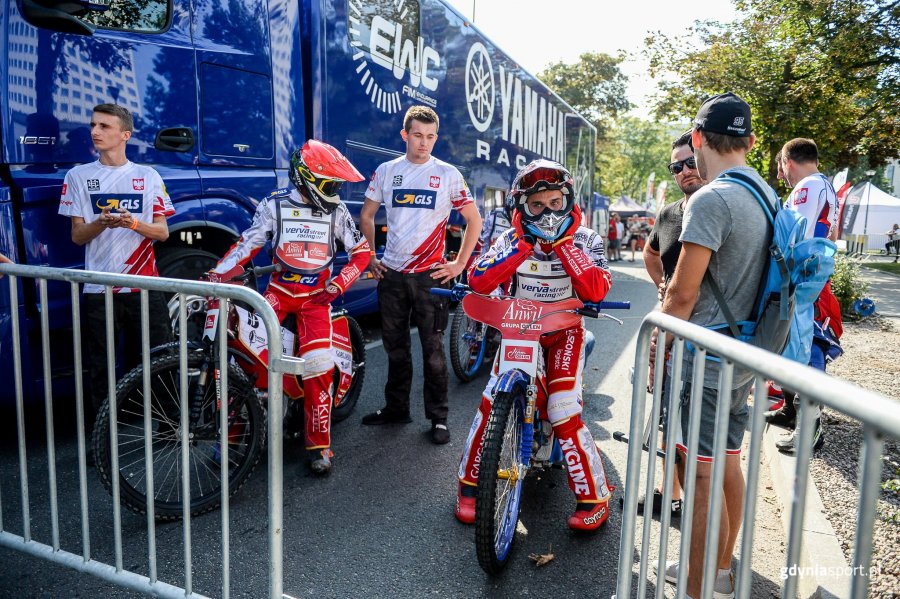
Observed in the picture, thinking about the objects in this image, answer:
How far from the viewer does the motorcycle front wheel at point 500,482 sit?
2785 millimetres

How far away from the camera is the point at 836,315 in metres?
4.37

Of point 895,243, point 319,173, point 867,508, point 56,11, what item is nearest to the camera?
point 867,508

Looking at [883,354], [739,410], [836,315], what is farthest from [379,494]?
[883,354]

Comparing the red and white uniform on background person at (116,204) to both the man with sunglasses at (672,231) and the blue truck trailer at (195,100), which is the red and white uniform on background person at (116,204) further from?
the man with sunglasses at (672,231)

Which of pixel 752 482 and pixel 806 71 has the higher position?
pixel 806 71

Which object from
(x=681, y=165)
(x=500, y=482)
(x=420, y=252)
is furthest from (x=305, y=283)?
(x=681, y=165)

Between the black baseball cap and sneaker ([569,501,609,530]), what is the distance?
Answer: 177 centimetres

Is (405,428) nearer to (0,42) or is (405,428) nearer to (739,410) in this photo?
(739,410)

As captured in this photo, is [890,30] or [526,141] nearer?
[526,141]

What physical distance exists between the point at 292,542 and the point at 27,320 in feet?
6.50

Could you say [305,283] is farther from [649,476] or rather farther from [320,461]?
[649,476]

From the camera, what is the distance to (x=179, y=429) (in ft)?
10.8

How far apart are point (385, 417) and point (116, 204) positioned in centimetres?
216

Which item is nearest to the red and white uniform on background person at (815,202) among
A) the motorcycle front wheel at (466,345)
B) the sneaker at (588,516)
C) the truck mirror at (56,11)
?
the motorcycle front wheel at (466,345)
